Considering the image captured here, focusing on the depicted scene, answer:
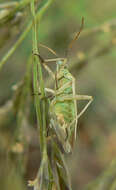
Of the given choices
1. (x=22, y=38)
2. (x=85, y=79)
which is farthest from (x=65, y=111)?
(x=85, y=79)

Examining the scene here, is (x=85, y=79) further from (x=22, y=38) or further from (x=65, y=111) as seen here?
(x=65, y=111)

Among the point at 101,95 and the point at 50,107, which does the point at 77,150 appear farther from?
the point at 50,107

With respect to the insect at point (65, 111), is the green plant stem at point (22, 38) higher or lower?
higher

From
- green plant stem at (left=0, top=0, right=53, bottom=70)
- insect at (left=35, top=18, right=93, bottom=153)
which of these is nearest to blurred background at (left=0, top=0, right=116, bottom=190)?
green plant stem at (left=0, top=0, right=53, bottom=70)

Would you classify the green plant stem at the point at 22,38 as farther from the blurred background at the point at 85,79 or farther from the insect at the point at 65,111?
the blurred background at the point at 85,79

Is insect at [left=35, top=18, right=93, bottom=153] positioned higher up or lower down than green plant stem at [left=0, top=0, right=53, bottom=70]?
lower down

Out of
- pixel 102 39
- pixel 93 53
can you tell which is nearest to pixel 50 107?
pixel 93 53

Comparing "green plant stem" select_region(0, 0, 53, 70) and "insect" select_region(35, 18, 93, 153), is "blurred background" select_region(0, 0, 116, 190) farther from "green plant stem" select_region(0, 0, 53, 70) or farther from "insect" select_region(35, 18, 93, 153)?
"insect" select_region(35, 18, 93, 153)

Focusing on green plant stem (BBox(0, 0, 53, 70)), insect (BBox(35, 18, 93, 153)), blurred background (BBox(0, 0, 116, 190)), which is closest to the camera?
insect (BBox(35, 18, 93, 153))

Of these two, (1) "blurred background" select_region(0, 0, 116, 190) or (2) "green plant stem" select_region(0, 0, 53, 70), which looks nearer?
(2) "green plant stem" select_region(0, 0, 53, 70)

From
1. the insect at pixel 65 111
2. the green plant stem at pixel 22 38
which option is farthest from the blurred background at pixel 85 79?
the insect at pixel 65 111

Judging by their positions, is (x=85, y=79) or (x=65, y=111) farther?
(x=85, y=79)
